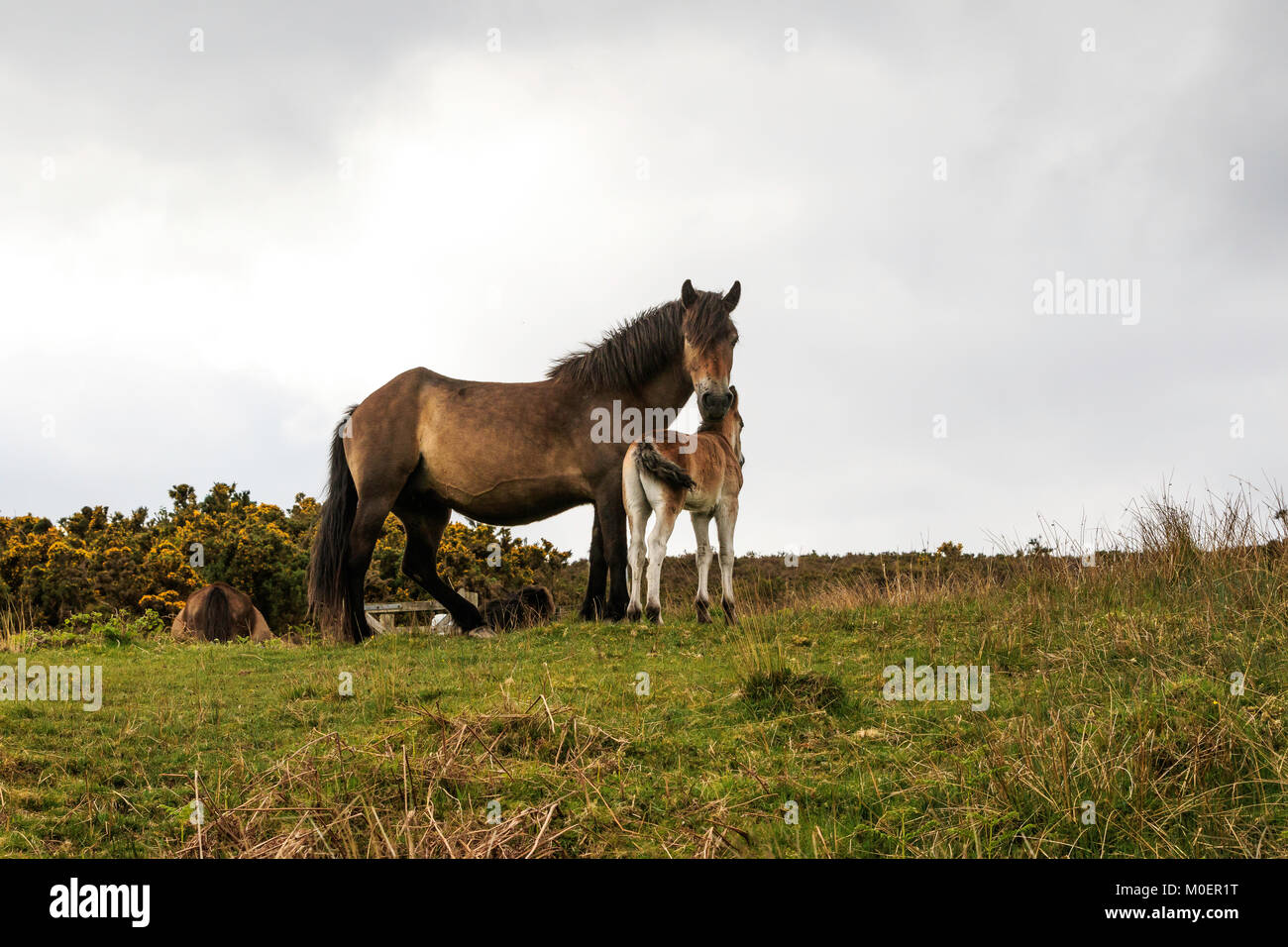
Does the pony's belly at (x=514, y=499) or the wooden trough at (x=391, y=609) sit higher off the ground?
the pony's belly at (x=514, y=499)

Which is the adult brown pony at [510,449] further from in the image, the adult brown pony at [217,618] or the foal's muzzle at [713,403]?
the adult brown pony at [217,618]

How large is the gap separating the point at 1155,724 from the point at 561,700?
3373 mm

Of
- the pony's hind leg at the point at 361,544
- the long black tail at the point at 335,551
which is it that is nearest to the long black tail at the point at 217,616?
the long black tail at the point at 335,551

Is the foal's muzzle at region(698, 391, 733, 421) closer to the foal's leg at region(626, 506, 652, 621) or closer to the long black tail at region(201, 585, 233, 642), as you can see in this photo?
the foal's leg at region(626, 506, 652, 621)

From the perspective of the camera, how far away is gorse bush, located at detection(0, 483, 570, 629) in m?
17.0

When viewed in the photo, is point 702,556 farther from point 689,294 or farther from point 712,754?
point 712,754

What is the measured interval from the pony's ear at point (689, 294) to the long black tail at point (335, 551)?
4552 mm

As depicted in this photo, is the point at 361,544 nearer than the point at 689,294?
No

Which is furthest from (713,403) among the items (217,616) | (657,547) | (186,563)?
(186,563)

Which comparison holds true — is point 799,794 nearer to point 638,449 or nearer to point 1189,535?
point 638,449

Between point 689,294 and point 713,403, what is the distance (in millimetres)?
1231

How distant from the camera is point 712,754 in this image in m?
5.37

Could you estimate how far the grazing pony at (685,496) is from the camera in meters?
9.28
